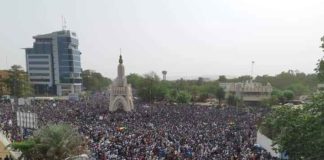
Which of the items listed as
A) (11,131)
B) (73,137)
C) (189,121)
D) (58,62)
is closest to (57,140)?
(73,137)

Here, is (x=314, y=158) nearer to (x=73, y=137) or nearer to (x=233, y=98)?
(x=73, y=137)

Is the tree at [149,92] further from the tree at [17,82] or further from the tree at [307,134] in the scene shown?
the tree at [307,134]

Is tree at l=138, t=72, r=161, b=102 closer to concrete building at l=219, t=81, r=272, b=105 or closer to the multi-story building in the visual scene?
concrete building at l=219, t=81, r=272, b=105

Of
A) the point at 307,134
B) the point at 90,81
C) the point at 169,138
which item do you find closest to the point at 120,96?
the point at 169,138

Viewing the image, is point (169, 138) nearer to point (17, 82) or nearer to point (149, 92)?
point (149, 92)

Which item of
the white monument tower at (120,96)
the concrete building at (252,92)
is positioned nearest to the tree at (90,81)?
the concrete building at (252,92)

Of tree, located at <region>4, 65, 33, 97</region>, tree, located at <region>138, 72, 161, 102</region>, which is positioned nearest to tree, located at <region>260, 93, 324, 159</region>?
tree, located at <region>138, 72, 161, 102</region>
